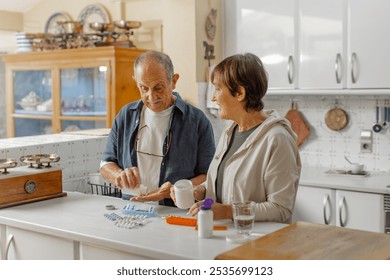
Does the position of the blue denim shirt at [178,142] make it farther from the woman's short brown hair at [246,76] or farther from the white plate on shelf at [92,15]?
the white plate on shelf at [92,15]

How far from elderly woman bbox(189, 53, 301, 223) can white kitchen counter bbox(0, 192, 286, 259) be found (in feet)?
0.28

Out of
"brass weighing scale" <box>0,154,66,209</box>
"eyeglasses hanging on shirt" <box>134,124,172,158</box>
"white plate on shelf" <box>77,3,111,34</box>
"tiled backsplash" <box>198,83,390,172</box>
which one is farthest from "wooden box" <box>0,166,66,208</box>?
"white plate on shelf" <box>77,3,111,34</box>

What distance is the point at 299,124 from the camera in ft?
14.2

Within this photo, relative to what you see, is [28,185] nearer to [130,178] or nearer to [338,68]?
[130,178]

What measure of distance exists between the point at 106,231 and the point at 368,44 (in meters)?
2.36

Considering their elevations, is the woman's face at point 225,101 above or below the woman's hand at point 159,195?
above

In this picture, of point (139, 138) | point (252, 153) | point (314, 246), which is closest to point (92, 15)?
point (139, 138)

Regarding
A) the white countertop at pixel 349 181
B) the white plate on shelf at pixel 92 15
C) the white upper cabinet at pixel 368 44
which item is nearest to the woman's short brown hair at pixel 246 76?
the white countertop at pixel 349 181

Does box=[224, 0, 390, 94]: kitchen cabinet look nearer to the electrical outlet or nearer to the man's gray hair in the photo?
the electrical outlet

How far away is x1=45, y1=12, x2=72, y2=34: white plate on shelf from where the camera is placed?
5455 mm

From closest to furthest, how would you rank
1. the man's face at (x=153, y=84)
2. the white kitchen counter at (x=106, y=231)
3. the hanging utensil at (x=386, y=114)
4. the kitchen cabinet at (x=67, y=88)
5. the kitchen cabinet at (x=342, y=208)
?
the white kitchen counter at (x=106, y=231) → the man's face at (x=153, y=84) → the kitchen cabinet at (x=342, y=208) → the hanging utensil at (x=386, y=114) → the kitchen cabinet at (x=67, y=88)

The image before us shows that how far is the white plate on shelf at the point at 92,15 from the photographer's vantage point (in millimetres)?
5090

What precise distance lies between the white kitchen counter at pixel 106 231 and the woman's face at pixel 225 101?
1.31 feet
